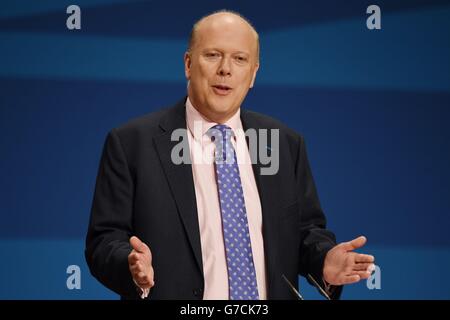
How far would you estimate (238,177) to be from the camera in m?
2.33

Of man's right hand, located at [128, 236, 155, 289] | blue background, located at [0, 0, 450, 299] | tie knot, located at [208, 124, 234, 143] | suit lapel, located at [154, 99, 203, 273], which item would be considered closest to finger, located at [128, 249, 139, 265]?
man's right hand, located at [128, 236, 155, 289]

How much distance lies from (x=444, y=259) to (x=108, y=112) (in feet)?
4.73

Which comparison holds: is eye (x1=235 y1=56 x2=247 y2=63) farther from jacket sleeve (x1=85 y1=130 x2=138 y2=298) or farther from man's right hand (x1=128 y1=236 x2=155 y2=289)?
man's right hand (x1=128 y1=236 x2=155 y2=289)

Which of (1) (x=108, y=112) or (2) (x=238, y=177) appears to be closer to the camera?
(2) (x=238, y=177)

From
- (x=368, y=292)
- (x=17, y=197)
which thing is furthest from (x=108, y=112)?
(x=368, y=292)

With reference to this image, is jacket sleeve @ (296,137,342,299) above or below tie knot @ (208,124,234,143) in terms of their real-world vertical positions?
below

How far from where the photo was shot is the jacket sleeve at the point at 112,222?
215 centimetres

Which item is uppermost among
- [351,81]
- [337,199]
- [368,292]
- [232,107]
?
[351,81]

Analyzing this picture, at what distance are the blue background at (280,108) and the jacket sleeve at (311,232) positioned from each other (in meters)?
1.01

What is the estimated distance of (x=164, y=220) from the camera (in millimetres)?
2246

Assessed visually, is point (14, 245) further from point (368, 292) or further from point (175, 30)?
→ point (368, 292)

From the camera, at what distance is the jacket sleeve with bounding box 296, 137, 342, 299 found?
7.68 ft

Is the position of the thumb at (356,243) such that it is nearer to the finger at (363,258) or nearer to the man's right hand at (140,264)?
the finger at (363,258)

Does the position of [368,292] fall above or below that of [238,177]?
below
